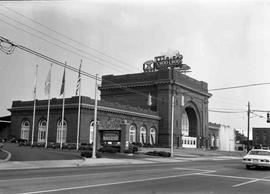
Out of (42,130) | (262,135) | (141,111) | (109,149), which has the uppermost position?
(141,111)

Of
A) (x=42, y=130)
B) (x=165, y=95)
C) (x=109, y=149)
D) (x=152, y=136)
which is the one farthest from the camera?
(x=165, y=95)

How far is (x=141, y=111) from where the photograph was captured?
69.3 m

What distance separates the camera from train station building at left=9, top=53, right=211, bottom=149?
5703cm

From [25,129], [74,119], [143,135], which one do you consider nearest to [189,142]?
[143,135]

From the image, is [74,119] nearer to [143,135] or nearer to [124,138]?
[124,138]

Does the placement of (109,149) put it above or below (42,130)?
below

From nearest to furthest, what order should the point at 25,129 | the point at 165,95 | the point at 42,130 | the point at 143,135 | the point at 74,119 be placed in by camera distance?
the point at 74,119
the point at 42,130
the point at 25,129
the point at 143,135
the point at 165,95

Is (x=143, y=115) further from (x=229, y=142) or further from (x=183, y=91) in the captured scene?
(x=229, y=142)

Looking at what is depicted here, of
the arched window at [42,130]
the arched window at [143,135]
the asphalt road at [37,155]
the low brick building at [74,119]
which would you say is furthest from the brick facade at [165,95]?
the asphalt road at [37,155]

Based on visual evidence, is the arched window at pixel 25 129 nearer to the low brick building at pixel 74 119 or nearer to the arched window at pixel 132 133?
the low brick building at pixel 74 119

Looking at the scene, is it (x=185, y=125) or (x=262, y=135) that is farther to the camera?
(x=262, y=135)

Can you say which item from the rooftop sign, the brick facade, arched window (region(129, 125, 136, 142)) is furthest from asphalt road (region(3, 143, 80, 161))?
the rooftop sign

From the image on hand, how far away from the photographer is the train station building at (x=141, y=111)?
57031 millimetres

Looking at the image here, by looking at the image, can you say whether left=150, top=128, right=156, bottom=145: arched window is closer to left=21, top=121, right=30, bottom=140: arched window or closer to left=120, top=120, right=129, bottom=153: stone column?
left=21, top=121, right=30, bottom=140: arched window
